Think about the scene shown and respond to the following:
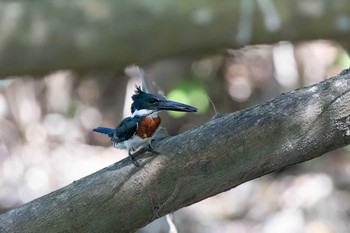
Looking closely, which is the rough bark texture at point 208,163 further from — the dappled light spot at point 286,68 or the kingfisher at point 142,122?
the dappled light spot at point 286,68

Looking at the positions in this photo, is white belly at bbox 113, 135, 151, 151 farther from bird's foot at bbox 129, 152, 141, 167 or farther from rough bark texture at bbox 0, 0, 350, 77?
rough bark texture at bbox 0, 0, 350, 77

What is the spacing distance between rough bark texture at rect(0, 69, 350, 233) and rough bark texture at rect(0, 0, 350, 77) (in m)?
1.39

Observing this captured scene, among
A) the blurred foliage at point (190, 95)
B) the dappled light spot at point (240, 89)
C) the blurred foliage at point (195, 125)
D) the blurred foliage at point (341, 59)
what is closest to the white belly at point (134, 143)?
A: the blurred foliage at point (190, 95)

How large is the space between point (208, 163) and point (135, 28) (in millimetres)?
1426

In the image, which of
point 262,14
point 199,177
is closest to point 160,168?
point 199,177

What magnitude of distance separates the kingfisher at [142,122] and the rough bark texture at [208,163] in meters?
0.07

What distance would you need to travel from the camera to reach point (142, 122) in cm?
168

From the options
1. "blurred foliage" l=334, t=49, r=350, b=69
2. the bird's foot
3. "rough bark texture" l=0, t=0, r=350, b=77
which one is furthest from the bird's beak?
"blurred foliage" l=334, t=49, r=350, b=69

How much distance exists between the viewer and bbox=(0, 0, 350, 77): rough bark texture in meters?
2.89

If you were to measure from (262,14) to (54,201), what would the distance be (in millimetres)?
1731

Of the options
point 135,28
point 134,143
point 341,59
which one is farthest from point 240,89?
point 134,143

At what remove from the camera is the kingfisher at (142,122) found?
166 centimetres

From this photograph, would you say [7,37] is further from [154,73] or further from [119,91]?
[119,91]

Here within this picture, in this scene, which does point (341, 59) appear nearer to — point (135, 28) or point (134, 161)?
point (135, 28)
